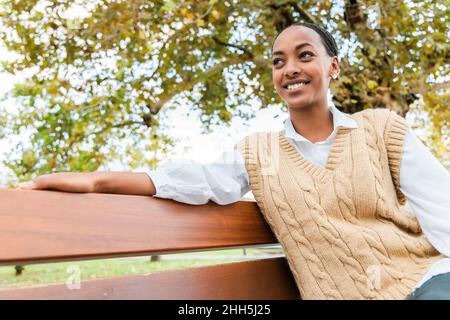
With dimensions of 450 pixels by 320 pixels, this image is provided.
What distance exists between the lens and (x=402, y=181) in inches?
73.4

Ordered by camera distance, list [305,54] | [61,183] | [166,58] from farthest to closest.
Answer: [166,58], [305,54], [61,183]

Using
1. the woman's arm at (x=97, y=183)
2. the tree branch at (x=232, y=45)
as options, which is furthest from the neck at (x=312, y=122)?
the tree branch at (x=232, y=45)

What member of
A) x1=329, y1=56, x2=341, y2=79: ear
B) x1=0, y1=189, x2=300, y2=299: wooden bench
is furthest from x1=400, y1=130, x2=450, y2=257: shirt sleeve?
x1=0, y1=189, x2=300, y2=299: wooden bench

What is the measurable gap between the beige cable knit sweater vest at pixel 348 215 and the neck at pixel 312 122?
8 cm

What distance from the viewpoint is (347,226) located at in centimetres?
173

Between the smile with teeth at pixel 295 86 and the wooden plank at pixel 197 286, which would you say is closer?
the wooden plank at pixel 197 286

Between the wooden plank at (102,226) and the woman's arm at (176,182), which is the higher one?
the woman's arm at (176,182)

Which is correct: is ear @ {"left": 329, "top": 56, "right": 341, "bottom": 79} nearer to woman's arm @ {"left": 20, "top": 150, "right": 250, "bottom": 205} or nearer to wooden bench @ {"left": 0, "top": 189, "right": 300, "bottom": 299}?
woman's arm @ {"left": 20, "top": 150, "right": 250, "bottom": 205}

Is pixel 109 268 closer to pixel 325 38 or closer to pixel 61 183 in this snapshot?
pixel 325 38

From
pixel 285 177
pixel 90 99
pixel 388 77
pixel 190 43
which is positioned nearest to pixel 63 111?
pixel 90 99

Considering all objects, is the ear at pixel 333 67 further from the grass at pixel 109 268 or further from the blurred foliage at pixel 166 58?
the blurred foliage at pixel 166 58

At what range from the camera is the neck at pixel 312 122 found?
6.61 feet

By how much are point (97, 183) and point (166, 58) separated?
427cm

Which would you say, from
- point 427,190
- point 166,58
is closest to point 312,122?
point 427,190
